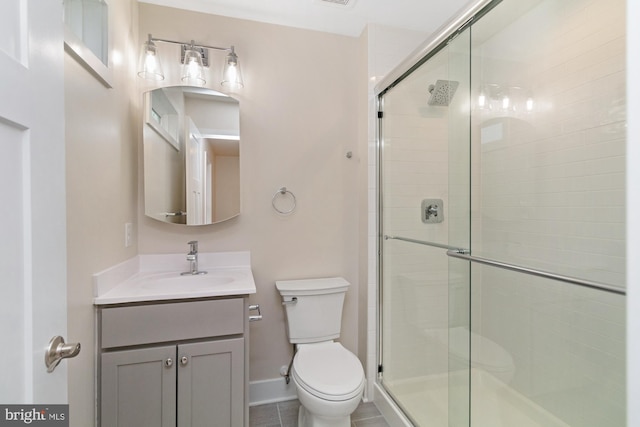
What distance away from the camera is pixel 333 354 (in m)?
1.71

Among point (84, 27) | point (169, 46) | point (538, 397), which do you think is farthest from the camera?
point (169, 46)

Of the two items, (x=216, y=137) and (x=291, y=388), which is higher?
(x=216, y=137)

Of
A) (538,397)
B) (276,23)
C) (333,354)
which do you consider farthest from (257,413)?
(276,23)

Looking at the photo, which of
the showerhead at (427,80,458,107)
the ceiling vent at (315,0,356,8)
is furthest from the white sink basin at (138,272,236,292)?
the ceiling vent at (315,0,356,8)

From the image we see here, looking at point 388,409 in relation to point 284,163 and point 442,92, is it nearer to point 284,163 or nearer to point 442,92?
point 284,163

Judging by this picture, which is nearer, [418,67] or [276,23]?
[418,67]

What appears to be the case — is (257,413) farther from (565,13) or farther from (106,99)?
(565,13)

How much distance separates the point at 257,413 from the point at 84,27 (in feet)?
7.15

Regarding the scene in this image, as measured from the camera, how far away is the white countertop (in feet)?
4.37

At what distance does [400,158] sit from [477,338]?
3.64 ft

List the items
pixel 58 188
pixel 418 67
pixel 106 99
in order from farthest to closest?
1. pixel 418 67
2. pixel 106 99
3. pixel 58 188

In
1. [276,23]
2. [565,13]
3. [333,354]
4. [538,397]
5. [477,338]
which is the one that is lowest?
[538,397]

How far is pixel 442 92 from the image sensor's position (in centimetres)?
164

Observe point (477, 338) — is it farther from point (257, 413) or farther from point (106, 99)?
point (106, 99)
